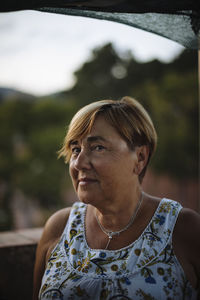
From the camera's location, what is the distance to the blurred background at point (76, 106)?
57.9 ft

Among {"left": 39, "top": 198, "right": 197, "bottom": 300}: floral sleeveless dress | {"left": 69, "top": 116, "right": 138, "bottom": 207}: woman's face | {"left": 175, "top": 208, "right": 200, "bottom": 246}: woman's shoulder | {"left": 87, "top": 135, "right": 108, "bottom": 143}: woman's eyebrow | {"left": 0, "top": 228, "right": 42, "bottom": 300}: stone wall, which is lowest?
{"left": 0, "top": 228, "right": 42, "bottom": 300}: stone wall

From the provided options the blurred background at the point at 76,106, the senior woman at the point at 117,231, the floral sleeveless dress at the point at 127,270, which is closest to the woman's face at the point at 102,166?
the senior woman at the point at 117,231

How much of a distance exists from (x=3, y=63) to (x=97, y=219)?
23289 millimetres

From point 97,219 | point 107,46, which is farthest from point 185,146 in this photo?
point 97,219

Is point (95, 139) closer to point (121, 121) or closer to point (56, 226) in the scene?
point (121, 121)

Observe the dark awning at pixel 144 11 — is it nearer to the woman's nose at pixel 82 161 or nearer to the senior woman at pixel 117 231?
the senior woman at pixel 117 231

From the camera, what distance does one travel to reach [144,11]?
1591mm

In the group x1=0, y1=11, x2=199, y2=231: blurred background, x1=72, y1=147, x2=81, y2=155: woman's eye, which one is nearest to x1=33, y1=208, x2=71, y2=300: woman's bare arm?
x1=72, y1=147, x2=81, y2=155: woman's eye

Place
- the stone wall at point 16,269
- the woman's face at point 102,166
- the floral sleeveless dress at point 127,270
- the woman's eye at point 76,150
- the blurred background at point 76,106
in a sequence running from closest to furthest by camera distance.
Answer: the floral sleeveless dress at point 127,270 < the woman's face at point 102,166 < the woman's eye at point 76,150 < the stone wall at point 16,269 < the blurred background at point 76,106

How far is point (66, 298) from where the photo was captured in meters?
1.62

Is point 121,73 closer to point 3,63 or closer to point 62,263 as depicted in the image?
point 3,63

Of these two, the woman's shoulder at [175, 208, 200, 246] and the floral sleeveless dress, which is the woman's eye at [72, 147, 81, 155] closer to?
the floral sleeveless dress

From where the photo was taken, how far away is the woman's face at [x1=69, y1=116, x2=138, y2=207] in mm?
1683

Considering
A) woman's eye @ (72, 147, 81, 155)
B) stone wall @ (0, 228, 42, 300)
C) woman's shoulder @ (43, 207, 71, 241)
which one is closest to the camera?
woman's eye @ (72, 147, 81, 155)
